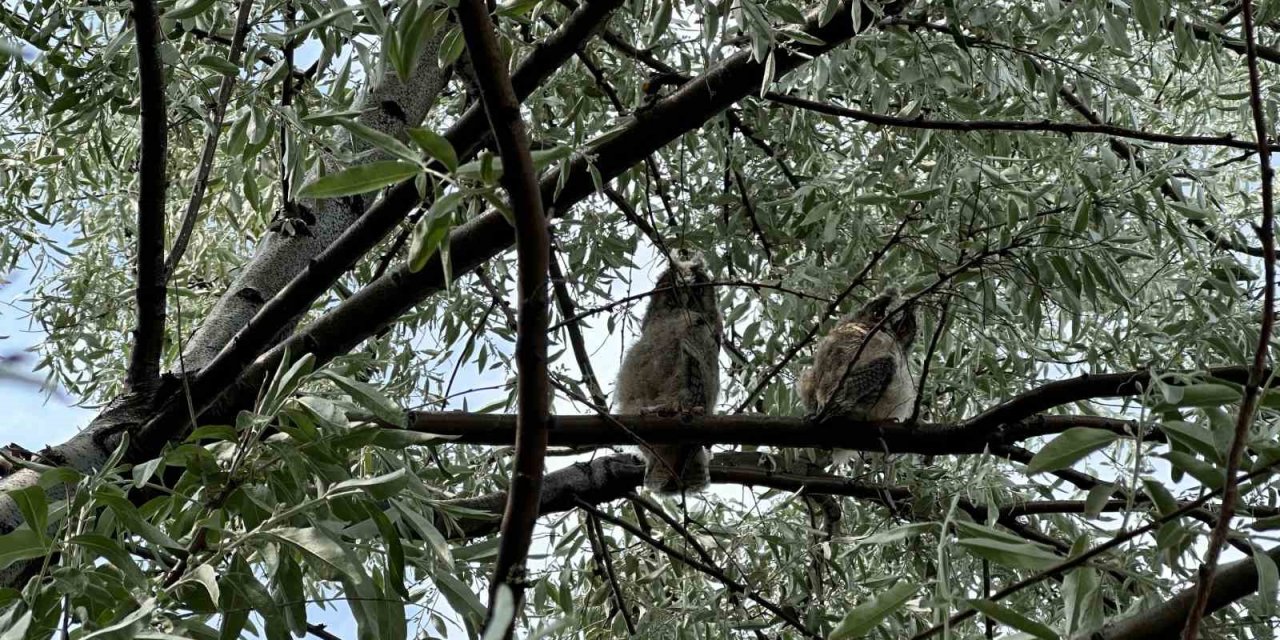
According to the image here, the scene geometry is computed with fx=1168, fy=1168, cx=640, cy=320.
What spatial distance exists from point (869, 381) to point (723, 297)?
0.49 metres

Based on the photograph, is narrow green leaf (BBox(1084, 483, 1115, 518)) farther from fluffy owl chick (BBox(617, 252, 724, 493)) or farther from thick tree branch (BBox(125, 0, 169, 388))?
fluffy owl chick (BBox(617, 252, 724, 493))

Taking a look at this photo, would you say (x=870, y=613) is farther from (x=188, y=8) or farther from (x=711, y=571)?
(x=188, y=8)

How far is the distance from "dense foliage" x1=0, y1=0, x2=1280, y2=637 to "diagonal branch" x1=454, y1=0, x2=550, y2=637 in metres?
0.06

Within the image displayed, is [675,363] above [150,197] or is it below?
above

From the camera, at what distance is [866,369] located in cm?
339

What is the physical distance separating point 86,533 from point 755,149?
8.49ft

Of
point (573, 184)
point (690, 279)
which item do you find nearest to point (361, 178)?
point (573, 184)

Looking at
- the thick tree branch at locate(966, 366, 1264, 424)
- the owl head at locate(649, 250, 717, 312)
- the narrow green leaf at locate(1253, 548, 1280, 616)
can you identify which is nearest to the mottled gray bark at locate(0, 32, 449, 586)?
the owl head at locate(649, 250, 717, 312)

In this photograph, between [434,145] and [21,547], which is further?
[21,547]

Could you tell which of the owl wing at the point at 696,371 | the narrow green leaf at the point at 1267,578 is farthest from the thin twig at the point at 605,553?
the narrow green leaf at the point at 1267,578

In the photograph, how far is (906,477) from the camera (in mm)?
3096

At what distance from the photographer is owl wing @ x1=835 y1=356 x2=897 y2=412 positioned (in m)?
3.35

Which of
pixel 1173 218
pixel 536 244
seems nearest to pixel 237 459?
pixel 536 244

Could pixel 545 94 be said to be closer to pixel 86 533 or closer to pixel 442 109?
pixel 442 109
